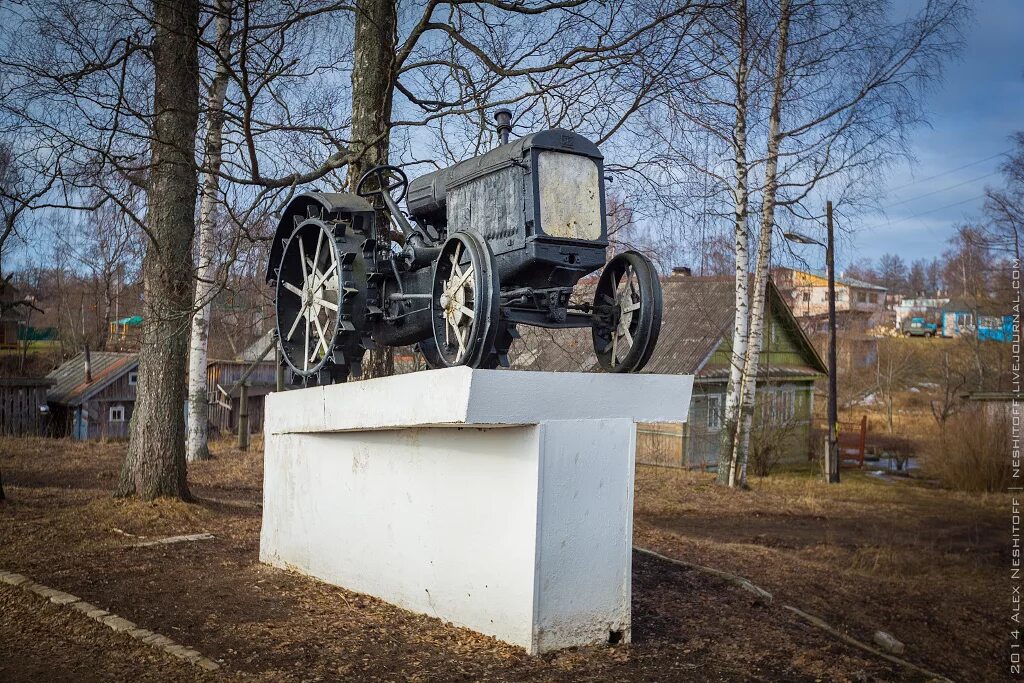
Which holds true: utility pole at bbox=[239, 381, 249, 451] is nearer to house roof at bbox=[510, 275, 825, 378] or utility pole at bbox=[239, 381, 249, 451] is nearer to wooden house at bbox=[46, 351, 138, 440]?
house roof at bbox=[510, 275, 825, 378]

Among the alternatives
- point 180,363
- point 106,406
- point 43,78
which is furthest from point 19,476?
point 106,406

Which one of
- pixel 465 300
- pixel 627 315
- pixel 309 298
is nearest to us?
pixel 465 300

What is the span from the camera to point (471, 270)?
5090 millimetres

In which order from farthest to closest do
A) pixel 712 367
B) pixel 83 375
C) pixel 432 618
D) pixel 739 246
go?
pixel 83 375, pixel 712 367, pixel 739 246, pixel 432 618

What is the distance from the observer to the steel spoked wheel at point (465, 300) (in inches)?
193

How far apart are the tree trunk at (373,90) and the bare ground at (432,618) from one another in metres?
2.20

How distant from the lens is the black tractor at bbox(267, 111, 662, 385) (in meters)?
5.18

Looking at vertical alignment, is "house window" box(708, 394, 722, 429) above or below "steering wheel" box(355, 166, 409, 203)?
below

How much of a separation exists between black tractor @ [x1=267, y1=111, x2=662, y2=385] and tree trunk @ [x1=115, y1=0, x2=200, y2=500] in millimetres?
2498

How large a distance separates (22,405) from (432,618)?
1046 inches

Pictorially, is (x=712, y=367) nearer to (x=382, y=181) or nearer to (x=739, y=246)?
(x=739, y=246)

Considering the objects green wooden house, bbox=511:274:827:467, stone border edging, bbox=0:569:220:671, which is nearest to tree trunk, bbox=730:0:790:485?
green wooden house, bbox=511:274:827:467

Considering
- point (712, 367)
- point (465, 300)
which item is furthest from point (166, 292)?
point (712, 367)

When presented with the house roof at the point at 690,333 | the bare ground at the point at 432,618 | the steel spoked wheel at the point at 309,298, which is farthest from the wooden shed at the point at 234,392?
the steel spoked wheel at the point at 309,298
